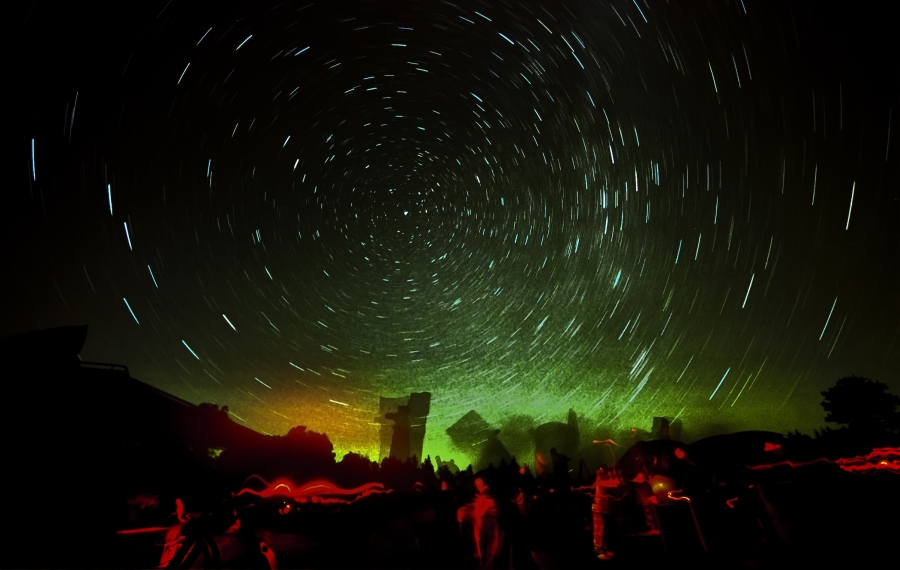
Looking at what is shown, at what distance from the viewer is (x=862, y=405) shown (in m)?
31.1

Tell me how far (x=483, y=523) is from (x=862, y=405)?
33.3 meters

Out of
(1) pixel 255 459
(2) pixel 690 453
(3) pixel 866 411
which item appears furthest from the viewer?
(3) pixel 866 411

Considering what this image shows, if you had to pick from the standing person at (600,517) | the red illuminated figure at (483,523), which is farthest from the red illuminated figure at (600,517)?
the red illuminated figure at (483,523)

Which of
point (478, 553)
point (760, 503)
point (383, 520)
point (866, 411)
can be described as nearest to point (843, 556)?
point (760, 503)

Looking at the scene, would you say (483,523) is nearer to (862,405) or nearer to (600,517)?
(600,517)

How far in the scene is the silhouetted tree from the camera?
3030 centimetres

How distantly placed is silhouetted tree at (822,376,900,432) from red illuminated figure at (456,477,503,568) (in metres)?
31.3

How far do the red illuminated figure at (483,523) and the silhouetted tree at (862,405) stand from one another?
31299 mm

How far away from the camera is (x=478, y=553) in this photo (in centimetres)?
911

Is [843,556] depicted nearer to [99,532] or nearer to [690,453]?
[690,453]

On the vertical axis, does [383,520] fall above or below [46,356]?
below

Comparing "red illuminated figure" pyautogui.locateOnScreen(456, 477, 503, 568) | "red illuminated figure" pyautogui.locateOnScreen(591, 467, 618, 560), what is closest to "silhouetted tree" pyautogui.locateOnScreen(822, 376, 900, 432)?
"red illuminated figure" pyautogui.locateOnScreen(591, 467, 618, 560)

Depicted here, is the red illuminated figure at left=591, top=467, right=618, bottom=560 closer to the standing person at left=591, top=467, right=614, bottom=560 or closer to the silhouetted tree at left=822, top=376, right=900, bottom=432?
the standing person at left=591, top=467, right=614, bottom=560

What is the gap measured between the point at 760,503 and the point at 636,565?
10.1 ft
